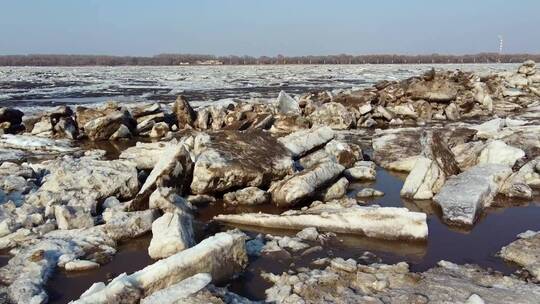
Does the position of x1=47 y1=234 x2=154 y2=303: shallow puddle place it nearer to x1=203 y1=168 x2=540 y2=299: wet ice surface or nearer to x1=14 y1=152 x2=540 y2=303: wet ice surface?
x1=14 y1=152 x2=540 y2=303: wet ice surface

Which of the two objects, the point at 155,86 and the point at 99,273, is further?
the point at 155,86

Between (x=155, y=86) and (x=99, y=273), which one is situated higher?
(x=155, y=86)

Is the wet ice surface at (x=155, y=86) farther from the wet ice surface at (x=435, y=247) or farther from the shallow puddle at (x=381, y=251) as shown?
the wet ice surface at (x=435, y=247)

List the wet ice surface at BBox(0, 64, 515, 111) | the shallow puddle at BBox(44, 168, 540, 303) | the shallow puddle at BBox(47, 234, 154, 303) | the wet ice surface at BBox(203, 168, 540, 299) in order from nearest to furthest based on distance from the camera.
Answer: the shallow puddle at BBox(47, 234, 154, 303)
the shallow puddle at BBox(44, 168, 540, 303)
the wet ice surface at BBox(203, 168, 540, 299)
the wet ice surface at BBox(0, 64, 515, 111)

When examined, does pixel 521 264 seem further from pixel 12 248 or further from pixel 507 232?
pixel 12 248

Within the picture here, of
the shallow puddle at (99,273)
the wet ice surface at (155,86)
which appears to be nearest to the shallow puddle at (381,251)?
the shallow puddle at (99,273)

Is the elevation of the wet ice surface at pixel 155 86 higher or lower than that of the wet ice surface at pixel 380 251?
higher

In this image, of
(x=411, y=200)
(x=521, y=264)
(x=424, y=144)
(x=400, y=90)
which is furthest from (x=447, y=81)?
(x=521, y=264)

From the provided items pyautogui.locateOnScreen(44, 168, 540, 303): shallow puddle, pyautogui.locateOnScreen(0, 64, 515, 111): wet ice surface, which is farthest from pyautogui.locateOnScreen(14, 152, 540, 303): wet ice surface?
pyautogui.locateOnScreen(0, 64, 515, 111): wet ice surface

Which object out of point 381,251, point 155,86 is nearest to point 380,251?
point 381,251

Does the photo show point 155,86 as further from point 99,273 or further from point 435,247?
point 435,247

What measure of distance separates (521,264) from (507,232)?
1036mm

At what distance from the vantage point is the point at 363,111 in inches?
567

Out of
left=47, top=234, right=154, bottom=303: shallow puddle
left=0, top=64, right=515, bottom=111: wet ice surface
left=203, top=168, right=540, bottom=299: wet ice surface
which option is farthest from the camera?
left=0, top=64, right=515, bottom=111: wet ice surface
